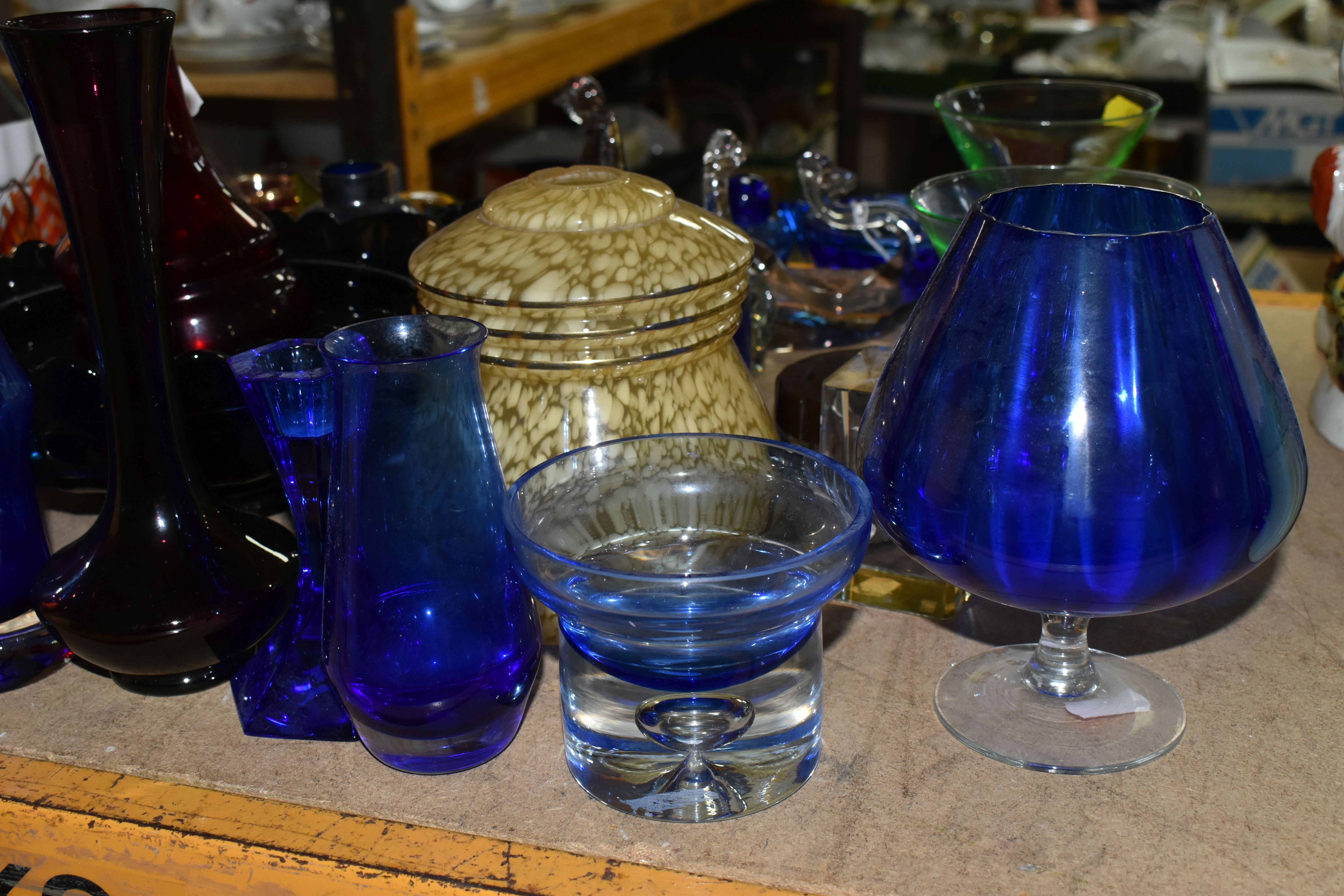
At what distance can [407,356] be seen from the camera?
36 cm

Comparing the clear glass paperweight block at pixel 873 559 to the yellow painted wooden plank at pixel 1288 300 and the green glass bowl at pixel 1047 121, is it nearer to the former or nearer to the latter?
the green glass bowl at pixel 1047 121

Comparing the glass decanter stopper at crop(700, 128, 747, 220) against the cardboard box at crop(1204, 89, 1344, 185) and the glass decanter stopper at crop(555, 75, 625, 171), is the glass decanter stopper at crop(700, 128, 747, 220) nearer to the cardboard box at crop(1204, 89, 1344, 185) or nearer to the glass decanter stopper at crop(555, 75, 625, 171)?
the glass decanter stopper at crop(555, 75, 625, 171)

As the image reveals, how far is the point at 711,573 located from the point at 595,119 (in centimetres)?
40

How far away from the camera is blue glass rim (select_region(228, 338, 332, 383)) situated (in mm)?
368

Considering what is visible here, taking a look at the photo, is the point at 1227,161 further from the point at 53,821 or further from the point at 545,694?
the point at 53,821

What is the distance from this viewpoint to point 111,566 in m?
0.40

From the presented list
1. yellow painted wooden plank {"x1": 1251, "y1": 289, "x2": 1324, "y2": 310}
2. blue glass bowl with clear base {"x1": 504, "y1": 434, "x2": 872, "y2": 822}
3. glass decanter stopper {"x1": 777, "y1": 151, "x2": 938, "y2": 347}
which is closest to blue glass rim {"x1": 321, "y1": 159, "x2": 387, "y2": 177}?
glass decanter stopper {"x1": 777, "y1": 151, "x2": 938, "y2": 347}

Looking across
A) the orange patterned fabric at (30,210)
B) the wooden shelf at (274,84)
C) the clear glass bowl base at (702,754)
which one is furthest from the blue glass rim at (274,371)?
the wooden shelf at (274,84)

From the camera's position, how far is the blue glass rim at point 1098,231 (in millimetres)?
328

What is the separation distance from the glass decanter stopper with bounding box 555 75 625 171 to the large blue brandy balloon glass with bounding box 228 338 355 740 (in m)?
0.30

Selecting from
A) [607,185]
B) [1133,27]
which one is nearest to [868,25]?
[1133,27]

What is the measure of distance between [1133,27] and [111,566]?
2.18 metres

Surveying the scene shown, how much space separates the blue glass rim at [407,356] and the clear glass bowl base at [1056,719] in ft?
0.66

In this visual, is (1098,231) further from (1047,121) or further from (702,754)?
(1047,121)
